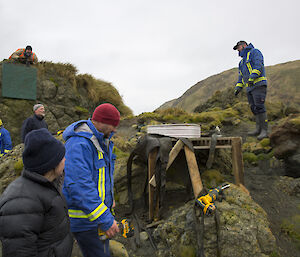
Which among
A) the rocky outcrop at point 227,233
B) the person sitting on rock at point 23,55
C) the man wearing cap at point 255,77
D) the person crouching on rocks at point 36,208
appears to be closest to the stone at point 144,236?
the rocky outcrop at point 227,233

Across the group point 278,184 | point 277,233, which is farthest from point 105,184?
point 278,184

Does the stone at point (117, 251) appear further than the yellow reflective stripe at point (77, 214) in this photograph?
Yes

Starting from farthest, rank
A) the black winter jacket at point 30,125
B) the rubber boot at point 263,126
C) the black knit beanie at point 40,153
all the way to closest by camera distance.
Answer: the rubber boot at point 263,126
the black winter jacket at point 30,125
the black knit beanie at point 40,153

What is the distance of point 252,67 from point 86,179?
6664 mm

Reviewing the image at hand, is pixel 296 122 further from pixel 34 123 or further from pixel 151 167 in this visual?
pixel 34 123

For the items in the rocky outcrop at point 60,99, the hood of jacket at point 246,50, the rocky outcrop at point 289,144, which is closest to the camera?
the rocky outcrop at point 289,144

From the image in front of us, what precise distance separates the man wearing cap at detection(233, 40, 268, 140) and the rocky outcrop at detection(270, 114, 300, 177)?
892mm

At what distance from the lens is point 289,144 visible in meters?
5.75

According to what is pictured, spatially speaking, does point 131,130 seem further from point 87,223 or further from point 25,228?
point 25,228

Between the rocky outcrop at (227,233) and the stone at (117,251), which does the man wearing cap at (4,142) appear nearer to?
the stone at (117,251)

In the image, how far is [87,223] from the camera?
2031mm

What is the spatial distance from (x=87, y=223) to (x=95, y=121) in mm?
1078

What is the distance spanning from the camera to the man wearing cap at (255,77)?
6449 mm

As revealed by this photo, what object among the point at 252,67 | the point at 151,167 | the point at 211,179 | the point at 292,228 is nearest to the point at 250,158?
the point at 211,179
